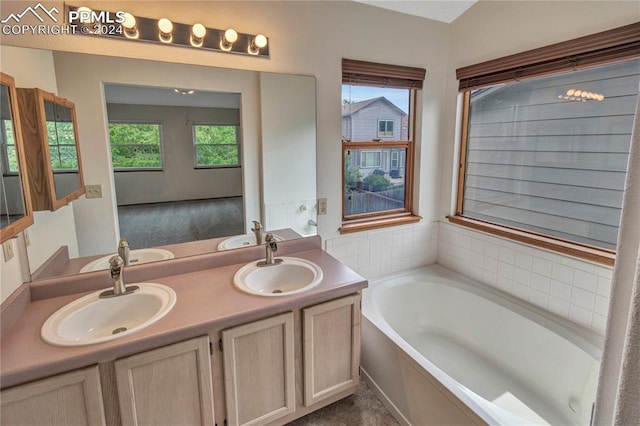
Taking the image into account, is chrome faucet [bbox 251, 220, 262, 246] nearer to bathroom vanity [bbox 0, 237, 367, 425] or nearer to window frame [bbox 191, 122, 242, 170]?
bathroom vanity [bbox 0, 237, 367, 425]

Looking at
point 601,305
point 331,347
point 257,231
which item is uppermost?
point 257,231

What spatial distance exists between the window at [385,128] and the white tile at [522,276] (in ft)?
4.59

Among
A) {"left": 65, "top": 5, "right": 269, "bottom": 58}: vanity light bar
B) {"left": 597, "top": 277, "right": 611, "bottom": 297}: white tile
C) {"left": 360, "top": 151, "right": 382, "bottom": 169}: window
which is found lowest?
{"left": 597, "top": 277, "right": 611, "bottom": 297}: white tile

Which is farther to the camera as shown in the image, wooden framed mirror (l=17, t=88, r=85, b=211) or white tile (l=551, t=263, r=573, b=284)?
white tile (l=551, t=263, r=573, b=284)

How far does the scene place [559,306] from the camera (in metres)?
2.12

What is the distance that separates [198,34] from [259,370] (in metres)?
Answer: 1.80

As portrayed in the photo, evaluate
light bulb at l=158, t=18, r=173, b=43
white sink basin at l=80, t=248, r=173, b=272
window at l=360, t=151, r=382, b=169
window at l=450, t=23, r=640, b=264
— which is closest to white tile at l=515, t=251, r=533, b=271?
window at l=450, t=23, r=640, b=264

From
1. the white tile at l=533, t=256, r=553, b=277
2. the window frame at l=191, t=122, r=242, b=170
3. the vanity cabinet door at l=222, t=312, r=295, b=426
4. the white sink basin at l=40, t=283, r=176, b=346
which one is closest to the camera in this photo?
the white sink basin at l=40, t=283, r=176, b=346

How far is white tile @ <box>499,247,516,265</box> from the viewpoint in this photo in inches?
93.4

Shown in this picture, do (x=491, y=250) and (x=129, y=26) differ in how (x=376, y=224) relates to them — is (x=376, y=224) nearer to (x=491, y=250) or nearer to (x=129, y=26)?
(x=491, y=250)

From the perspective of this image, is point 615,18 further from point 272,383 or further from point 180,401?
point 180,401

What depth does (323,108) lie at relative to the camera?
2301 mm

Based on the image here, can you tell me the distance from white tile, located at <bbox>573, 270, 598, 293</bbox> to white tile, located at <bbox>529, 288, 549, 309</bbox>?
0.22 metres

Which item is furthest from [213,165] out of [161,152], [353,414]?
[353,414]
